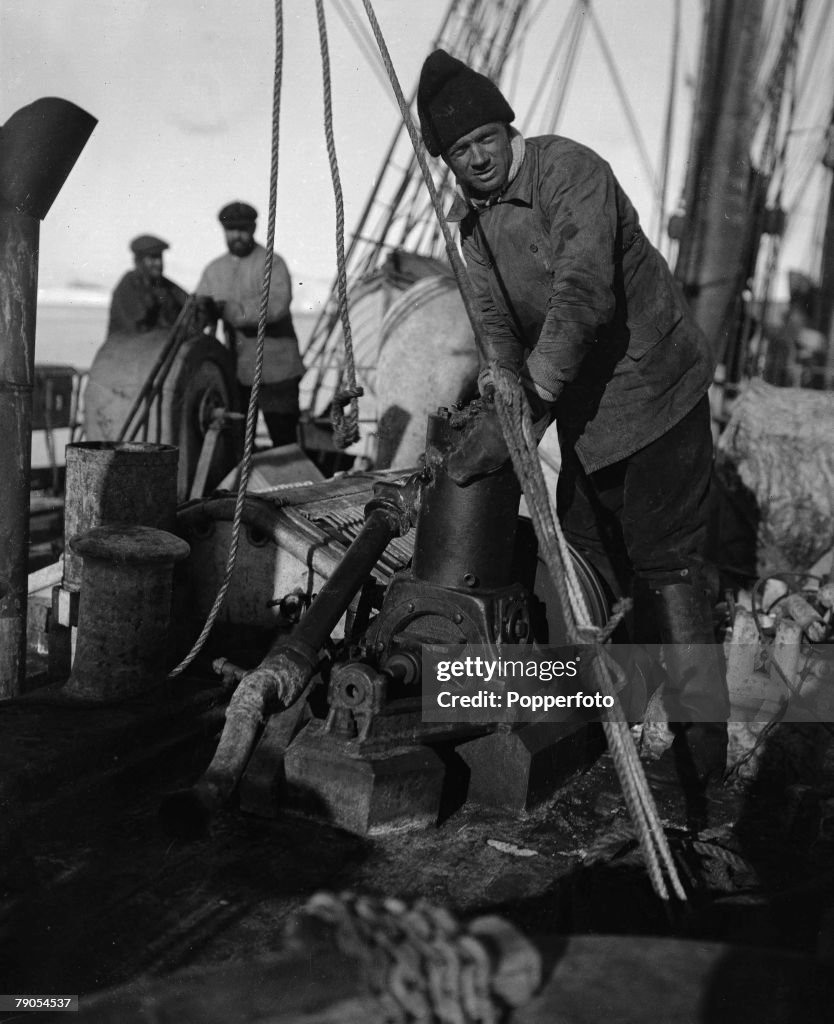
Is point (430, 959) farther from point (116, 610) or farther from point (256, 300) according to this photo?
point (256, 300)

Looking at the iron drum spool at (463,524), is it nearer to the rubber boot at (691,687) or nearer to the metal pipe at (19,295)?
the rubber boot at (691,687)

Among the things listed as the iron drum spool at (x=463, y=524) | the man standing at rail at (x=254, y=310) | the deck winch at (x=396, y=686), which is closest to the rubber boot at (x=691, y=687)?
the deck winch at (x=396, y=686)

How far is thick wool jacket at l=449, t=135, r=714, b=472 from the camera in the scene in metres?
3.24

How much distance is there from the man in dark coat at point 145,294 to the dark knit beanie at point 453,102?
628 cm

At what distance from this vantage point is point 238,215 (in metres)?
8.17

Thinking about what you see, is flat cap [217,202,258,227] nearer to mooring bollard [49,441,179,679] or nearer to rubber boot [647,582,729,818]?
mooring bollard [49,441,179,679]

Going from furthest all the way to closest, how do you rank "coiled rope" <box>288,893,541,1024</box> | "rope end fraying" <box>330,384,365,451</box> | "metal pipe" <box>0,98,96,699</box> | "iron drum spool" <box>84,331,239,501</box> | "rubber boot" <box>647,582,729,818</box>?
"iron drum spool" <box>84,331,239,501</box>
"rope end fraying" <box>330,384,365,451</box>
"rubber boot" <box>647,582,729,818</box>
"metal pipe" <box>0,98,96,699</box>
"coiled rope" <box>288,893,541,1024</box>

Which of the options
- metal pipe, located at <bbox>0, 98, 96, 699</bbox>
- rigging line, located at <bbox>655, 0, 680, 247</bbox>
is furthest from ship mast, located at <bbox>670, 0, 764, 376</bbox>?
metal pipe, located at <bbox>0, 98, 96, 699</bbox>

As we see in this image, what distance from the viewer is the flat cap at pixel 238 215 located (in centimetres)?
816

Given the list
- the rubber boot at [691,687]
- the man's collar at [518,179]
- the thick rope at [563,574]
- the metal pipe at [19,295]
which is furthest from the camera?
the rubber boot at [691,687]

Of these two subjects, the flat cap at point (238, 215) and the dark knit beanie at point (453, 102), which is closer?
the dark knit beanie at point (453, 102)

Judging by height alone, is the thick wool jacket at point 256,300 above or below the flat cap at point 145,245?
below

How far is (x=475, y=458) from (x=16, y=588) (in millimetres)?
1793

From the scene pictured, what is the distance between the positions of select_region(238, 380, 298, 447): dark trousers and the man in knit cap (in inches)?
181
